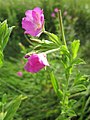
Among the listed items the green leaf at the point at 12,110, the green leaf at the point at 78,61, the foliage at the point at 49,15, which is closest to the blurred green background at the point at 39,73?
the foliage at the point at 49,15

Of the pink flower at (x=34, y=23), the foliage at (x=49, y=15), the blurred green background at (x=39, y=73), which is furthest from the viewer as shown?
the foliage at (x=49, y=15)

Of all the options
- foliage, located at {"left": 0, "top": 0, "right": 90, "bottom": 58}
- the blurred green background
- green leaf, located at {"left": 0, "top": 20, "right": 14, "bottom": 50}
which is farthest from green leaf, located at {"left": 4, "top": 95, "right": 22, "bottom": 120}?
foliage, located at {"left": 0, "top": 0, "right": 90, "bottom": 58}

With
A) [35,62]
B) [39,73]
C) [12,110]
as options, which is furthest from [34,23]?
[39,73]

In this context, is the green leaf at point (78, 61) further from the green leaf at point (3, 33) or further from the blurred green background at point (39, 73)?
the blurred green background at point (39, 73)

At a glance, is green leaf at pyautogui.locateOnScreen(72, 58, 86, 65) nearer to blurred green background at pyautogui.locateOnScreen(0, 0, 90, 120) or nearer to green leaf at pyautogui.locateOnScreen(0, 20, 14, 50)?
green leaf at pyautogui.locateOnScreen(0, 20, 14, 50)

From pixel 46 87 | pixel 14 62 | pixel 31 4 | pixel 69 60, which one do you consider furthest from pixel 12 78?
pixel 31 4

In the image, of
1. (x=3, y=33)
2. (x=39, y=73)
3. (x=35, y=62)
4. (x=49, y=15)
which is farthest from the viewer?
(x=49, y=15)

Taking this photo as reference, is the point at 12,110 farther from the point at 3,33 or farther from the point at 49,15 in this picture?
the point at 49,15

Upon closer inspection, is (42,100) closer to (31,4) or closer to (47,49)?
(47,49)

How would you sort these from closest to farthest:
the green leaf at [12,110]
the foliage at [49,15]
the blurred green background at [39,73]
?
the green leaf at [12,110] → the blurred green background at [39,73] → the foliage at [49,15]

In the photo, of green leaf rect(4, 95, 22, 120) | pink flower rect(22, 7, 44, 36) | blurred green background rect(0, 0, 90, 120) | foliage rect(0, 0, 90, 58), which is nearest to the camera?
pink flower rect(22, 7, 44, 36)
